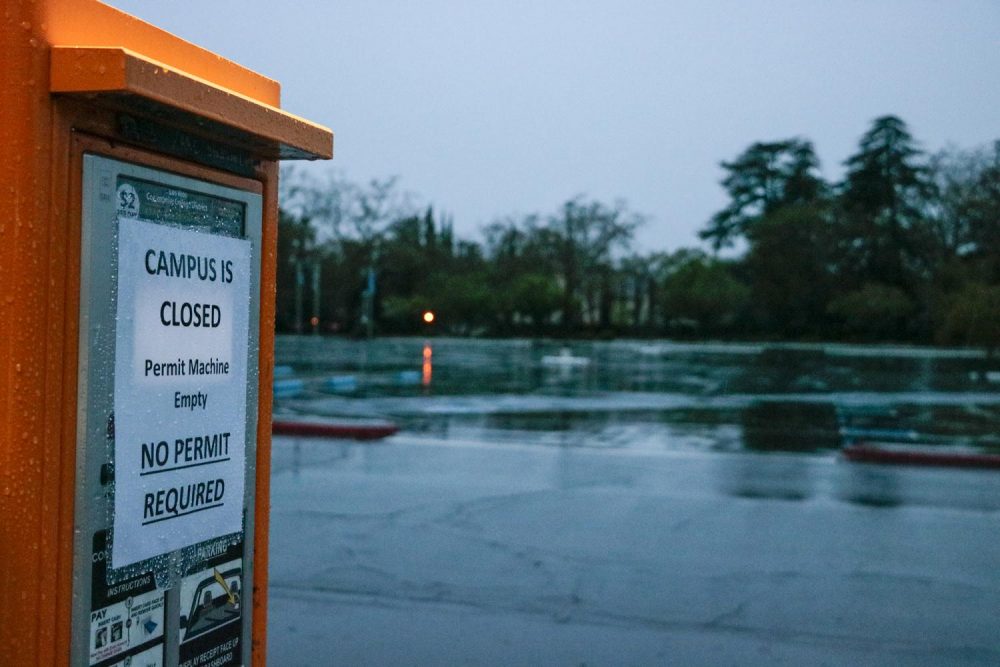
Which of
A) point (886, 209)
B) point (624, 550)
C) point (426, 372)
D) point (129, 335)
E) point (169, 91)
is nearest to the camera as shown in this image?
point (169, 91)

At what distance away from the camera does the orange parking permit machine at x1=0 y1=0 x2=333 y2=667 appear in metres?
2.35

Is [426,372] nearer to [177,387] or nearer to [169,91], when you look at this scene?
[177,387]

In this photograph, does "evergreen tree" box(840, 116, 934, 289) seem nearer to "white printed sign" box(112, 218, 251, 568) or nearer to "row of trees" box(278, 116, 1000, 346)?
"row of trees" box(278, 116, 1000, 346)

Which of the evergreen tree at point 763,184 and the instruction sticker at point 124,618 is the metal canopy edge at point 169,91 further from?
the evergreen tree at point 763,184

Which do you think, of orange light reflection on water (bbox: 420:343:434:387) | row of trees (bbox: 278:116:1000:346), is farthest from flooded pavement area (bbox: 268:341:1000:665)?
row of trees (bbox: 278:116:1000:346)

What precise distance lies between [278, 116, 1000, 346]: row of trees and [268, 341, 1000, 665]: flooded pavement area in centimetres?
4543

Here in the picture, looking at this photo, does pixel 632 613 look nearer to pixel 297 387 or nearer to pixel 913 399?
pixel 297 387

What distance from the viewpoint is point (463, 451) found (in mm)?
13805

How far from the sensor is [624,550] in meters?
8.36

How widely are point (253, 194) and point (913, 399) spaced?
22.5 meters

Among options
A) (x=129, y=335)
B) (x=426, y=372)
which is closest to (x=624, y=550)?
(x=129, y=335)

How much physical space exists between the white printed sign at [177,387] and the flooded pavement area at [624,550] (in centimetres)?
306

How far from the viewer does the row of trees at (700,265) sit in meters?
61.4

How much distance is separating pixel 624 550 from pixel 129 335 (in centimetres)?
624
